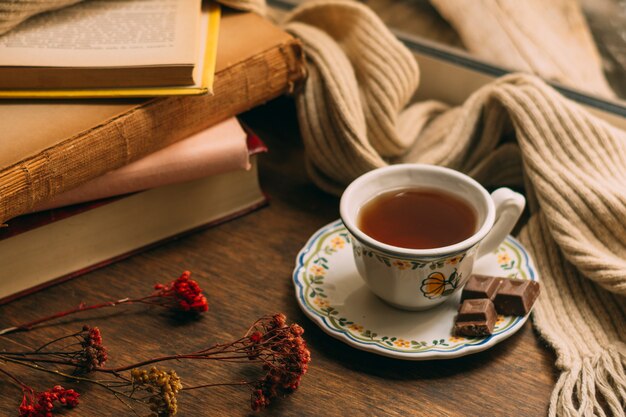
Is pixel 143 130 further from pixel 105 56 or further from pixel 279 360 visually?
pixel 279 360

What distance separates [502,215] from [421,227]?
0.07 metres

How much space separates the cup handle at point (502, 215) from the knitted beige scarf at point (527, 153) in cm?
6

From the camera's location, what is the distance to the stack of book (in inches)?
24.1

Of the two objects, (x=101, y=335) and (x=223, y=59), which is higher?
(x=223, y=59)

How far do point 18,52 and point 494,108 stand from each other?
0.45m

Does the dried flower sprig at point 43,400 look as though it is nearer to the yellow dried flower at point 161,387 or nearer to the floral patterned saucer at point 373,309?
the yellow dried flower at point 161,387

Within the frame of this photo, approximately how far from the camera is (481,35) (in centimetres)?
84

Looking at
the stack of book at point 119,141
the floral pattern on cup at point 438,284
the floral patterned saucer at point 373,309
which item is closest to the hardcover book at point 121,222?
the stack of book at point 119,141

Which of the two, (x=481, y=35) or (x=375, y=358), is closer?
(x=375, y=358)

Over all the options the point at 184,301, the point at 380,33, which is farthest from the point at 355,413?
the point at 380,33

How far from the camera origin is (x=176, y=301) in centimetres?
63

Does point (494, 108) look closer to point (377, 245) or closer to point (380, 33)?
point (380, 33)

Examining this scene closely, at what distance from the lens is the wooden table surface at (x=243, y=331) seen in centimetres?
54

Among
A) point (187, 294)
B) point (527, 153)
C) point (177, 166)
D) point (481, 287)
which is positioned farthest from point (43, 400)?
point (527, 153)
